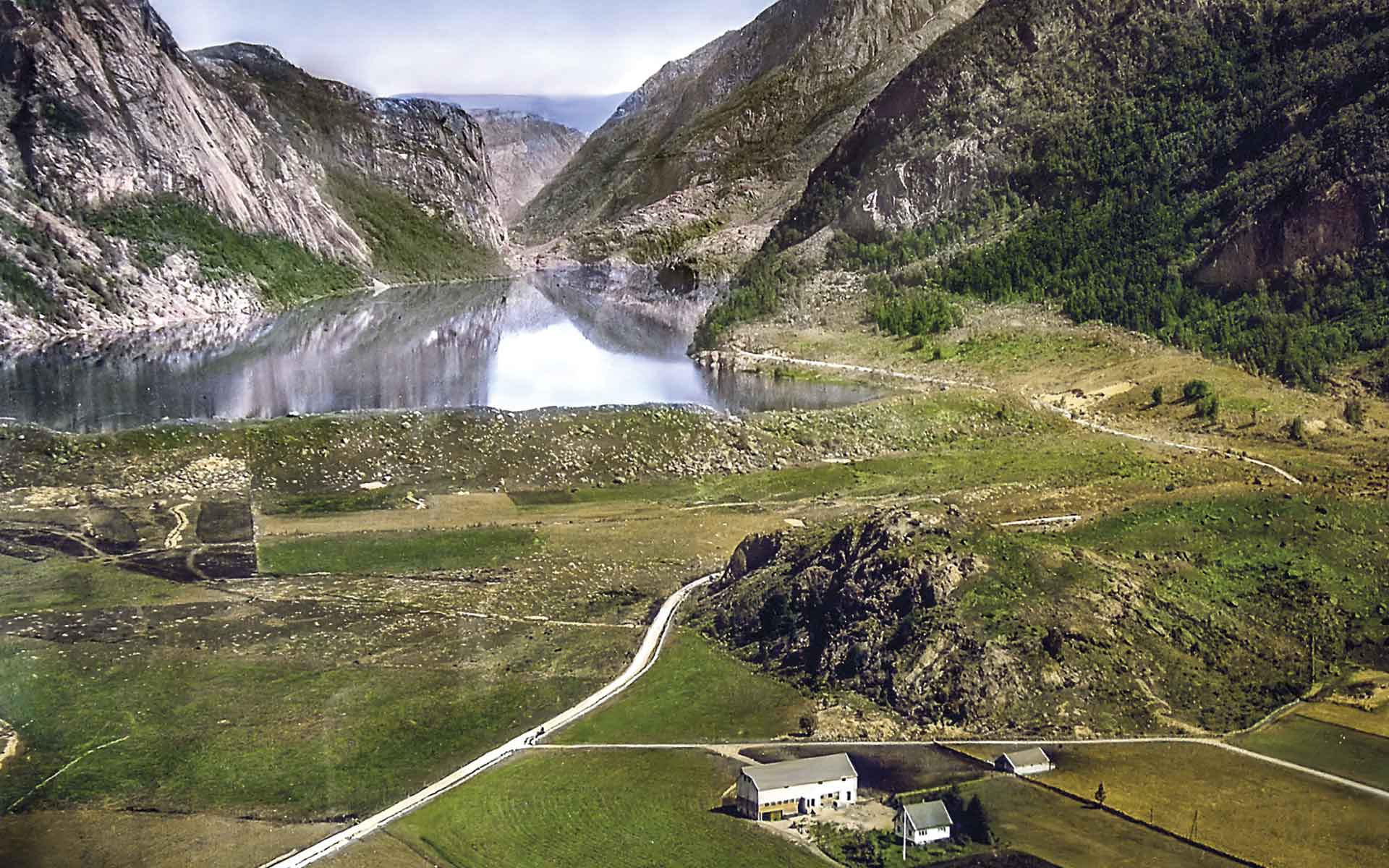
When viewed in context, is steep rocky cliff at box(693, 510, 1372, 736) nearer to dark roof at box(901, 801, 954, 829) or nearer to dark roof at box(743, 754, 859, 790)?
dark roof at box(743, 754, 859, 790)

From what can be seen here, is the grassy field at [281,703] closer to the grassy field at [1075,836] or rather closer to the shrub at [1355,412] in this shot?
the grassy field at [1075,836]

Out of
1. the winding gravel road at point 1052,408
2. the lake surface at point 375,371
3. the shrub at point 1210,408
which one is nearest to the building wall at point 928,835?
the winding gravel road at point 1052,408

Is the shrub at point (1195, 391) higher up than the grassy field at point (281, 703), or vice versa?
the shrub at point (1195, 391)

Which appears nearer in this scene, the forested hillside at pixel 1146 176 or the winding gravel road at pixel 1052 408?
the winding gravel road at pixel 1052 408

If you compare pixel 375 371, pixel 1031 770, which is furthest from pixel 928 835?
pixel 375 371

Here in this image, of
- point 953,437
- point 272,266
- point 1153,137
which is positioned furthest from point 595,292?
point 953,437

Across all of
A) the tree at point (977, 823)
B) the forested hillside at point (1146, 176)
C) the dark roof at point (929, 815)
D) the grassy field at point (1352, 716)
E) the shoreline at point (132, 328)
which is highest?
the forested hillside at point (1146, 176)

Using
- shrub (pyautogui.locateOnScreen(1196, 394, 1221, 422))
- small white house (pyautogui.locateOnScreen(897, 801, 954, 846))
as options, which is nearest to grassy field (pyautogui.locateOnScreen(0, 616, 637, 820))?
small white house (pyautogui.locateOnScreen(897, 801, 954, 846))

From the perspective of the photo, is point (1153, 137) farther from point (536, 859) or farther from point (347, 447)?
point (536, 859)
